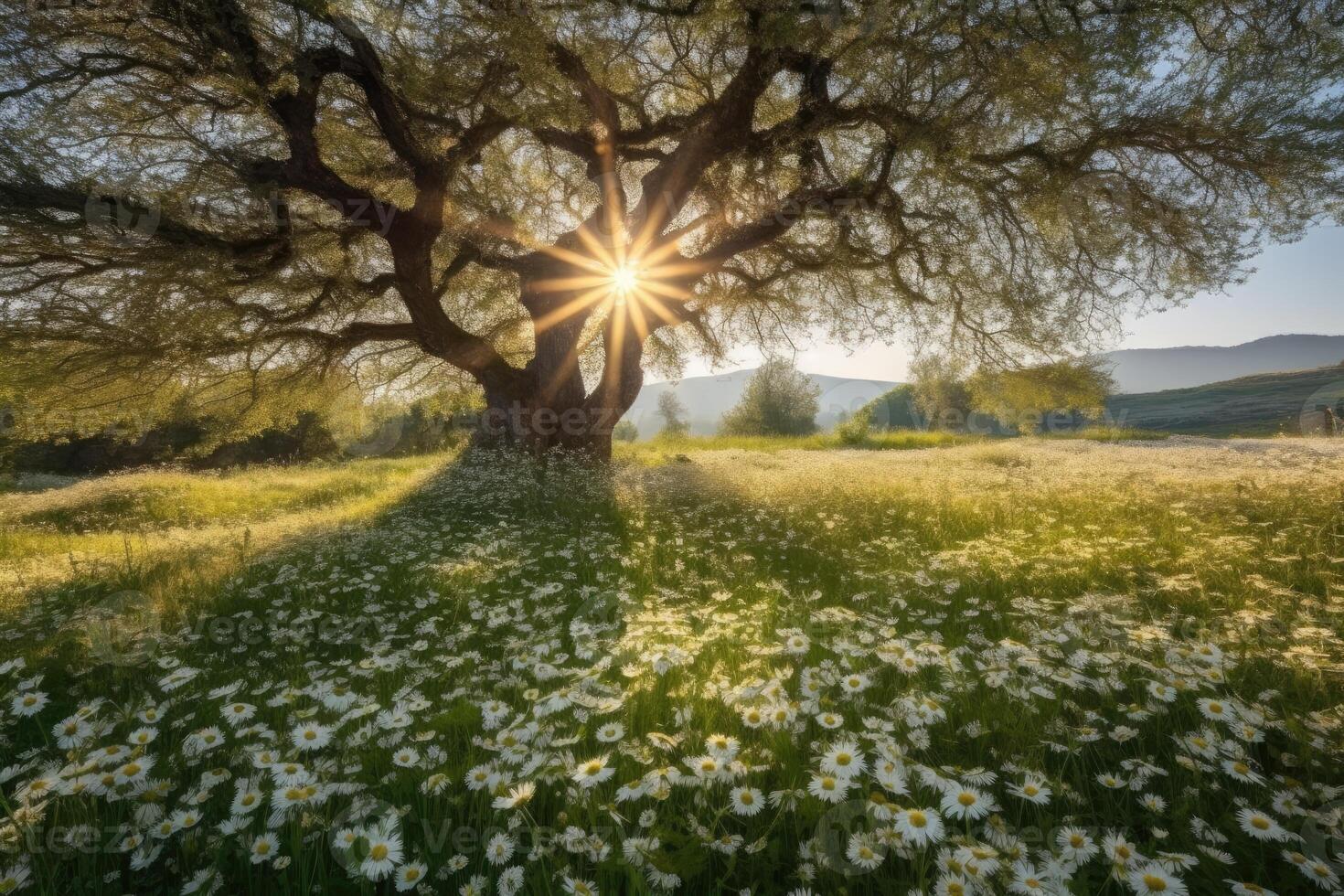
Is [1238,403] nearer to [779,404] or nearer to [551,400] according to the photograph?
[779,404]

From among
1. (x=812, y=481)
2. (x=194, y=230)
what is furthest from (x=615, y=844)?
(x=194, y=230)

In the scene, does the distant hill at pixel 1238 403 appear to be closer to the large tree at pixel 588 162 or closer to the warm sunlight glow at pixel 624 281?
the large tree at pixel 588 162

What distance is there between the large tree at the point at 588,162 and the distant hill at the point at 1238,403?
6522 centimetres

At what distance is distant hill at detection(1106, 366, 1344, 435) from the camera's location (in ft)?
237

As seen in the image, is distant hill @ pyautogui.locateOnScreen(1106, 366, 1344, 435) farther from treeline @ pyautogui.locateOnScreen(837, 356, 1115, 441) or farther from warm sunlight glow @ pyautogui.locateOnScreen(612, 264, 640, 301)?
warm sunlight glow @ pyautogui.locateOnScreen(612, 264, 640, 301)

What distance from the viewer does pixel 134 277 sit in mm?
9688

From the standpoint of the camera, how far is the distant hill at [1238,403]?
7231cm

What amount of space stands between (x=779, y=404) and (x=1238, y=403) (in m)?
80.6

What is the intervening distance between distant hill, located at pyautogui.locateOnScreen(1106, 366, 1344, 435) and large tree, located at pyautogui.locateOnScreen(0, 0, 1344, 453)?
65.2 metres

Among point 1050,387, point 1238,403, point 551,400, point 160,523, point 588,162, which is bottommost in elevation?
point 160,523

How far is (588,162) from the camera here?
1427cm

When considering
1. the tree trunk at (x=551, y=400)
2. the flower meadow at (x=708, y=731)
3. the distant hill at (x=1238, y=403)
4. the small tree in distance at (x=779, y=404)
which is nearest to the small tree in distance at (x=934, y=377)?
the tree trunk at (x=551, y=400)

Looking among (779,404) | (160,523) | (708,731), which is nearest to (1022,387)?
(708,731)

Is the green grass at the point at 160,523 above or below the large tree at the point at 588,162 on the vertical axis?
below
